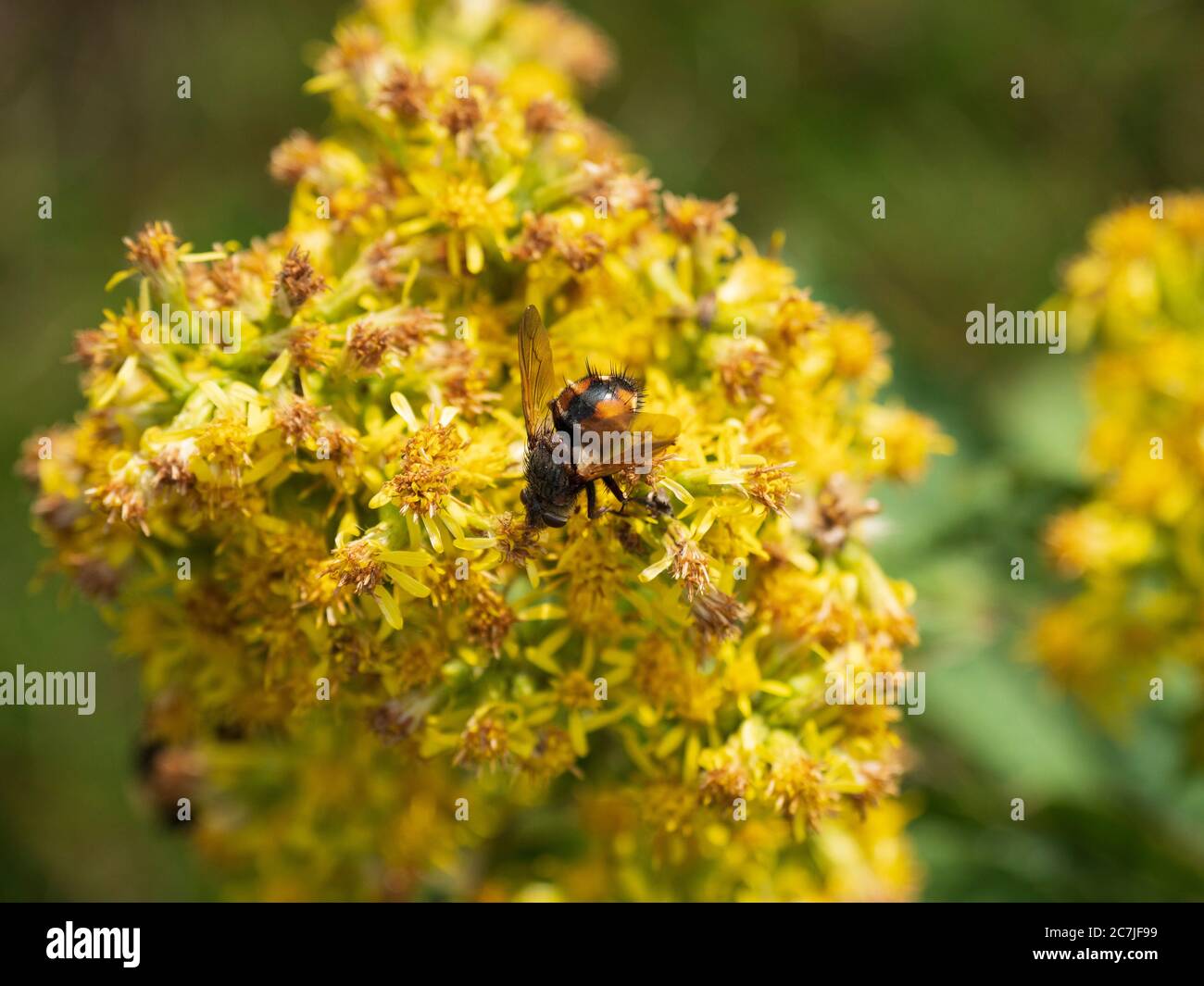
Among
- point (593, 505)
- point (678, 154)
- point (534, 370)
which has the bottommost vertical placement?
point (593, 505)

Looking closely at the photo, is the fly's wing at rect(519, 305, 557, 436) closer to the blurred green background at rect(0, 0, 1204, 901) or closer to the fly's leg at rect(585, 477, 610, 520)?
the fly's leg at rect(585, 477, 610, 520)

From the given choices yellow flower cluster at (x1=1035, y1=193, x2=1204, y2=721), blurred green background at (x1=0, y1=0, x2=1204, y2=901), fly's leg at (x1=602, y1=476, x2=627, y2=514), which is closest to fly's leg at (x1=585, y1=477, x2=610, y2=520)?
fly's leg at (x1=602, y1=476, x2=627, y2=514)

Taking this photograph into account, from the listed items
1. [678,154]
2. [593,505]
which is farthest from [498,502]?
[678,154]

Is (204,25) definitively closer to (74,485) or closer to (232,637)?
(74,485)

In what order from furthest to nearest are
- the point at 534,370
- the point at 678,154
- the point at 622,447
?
the point at 678,154 < the point at 534,370 < the point at 622,447

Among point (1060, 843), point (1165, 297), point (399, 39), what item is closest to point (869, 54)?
point (1165, 297)

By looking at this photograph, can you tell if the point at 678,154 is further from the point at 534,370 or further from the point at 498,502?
the point at 498,502
